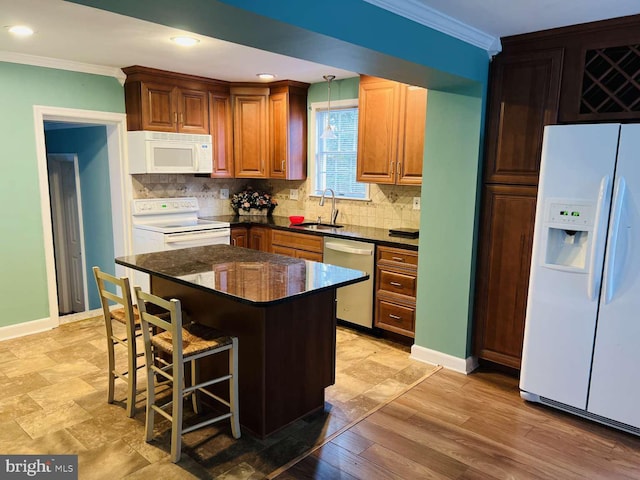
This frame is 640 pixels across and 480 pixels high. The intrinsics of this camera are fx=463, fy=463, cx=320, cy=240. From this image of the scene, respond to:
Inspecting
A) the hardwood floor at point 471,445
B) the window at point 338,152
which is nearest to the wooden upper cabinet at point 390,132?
the window at point 338,152

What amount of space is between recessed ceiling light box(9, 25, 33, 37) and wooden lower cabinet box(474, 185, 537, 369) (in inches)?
129

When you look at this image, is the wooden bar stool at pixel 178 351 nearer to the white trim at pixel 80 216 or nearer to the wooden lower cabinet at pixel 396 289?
the wooden lower cabinet at pixel 396 289

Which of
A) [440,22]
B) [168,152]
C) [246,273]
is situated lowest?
[246,273]

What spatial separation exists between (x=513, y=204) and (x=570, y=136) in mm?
606

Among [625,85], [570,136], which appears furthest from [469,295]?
[625,85]

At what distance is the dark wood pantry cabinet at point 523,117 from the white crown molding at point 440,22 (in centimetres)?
14

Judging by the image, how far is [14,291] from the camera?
4.00 meters

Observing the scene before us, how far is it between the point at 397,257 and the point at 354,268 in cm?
44

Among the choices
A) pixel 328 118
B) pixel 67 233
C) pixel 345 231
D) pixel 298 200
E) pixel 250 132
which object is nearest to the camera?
pixel 345 231

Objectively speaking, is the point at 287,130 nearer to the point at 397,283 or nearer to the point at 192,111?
the point at 192,111

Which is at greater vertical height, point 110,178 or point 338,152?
point 338,152

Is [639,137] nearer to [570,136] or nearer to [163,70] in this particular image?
[570,136]

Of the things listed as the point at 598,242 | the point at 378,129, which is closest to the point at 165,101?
the point at 378,129

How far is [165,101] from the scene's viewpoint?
4.54 m
